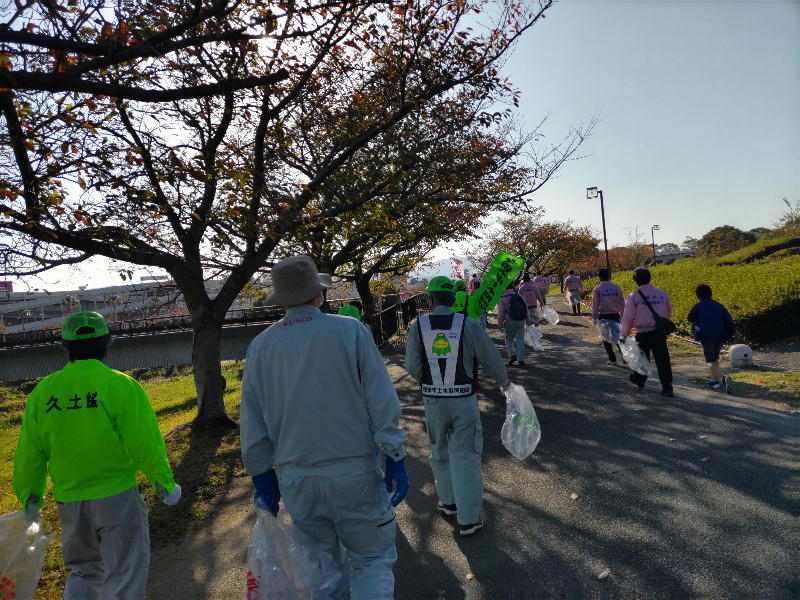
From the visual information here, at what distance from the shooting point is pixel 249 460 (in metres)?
2.66

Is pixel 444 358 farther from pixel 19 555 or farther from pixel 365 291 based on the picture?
pixel 365 291

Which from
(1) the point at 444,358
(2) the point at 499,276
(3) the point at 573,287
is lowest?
(1) the point at 444,358

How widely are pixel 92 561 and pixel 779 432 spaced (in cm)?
613

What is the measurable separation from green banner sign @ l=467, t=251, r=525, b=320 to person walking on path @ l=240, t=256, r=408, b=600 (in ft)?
19.6

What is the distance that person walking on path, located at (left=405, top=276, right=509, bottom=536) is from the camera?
3.98m

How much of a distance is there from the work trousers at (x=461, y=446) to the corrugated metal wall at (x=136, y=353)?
89.6 feet

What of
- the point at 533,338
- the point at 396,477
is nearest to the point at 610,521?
the point at 396,477

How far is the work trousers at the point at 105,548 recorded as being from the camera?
2793 mm

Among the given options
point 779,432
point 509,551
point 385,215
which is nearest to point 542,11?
point 385,215

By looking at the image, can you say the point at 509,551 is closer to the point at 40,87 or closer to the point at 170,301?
the point at 40,87

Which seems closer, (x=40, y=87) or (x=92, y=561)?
(x=92, y=561)

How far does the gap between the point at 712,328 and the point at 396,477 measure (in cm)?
681

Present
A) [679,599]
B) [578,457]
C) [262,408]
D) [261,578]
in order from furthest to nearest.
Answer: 1. [578,457]
2. [679,599]
3. [262,408]
4. [261,578]

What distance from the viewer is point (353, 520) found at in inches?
99.0
